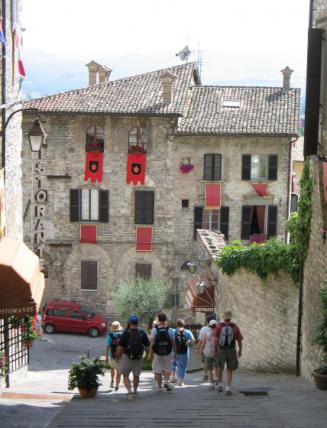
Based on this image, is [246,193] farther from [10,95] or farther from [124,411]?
[124,411]

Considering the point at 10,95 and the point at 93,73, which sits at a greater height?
the point at 93,73

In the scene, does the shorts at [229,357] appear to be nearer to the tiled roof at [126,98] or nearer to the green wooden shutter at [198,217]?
the tiled roof at [126,98]

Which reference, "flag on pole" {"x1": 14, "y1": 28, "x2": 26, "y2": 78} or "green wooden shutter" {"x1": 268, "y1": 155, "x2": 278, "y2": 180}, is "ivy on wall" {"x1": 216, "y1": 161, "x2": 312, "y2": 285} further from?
Result: "green wooden shutter" {"x1": 268, "y1": 155, "x2": 278, "y2": 180}

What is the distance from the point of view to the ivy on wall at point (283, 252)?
1633 centimetres

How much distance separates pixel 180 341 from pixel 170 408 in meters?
2.88

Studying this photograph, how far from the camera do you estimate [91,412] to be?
1088cm

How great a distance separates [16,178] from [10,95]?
2.16 metres

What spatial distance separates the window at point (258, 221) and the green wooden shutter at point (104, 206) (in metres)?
6.34

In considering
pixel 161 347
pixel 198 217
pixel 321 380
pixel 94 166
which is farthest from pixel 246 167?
pixel 321 380

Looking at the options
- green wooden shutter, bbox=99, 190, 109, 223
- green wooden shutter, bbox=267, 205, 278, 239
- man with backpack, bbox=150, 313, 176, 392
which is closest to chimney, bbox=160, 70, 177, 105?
green wooden shutter, bbox=99, 190, 109, 223

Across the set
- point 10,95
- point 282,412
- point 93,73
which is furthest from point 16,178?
point 93,73

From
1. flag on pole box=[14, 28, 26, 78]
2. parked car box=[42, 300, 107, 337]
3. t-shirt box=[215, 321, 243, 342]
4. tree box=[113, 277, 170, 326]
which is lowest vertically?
parked car box=[42, 300, 107, 337]

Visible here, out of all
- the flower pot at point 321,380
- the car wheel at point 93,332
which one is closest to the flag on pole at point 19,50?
the flower pot at point 321,380

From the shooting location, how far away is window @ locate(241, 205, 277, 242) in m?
35.3
